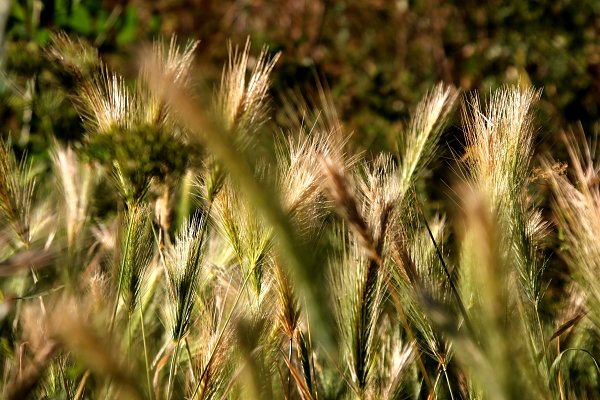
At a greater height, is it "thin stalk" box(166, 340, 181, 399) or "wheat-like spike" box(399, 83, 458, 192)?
"wheat-like spike" box(399, 83, 458, 192)

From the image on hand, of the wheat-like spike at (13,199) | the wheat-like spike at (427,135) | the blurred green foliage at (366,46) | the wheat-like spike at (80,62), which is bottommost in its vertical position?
the wheat-like spike at (13,199)

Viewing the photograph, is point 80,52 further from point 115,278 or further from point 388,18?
point 388,18

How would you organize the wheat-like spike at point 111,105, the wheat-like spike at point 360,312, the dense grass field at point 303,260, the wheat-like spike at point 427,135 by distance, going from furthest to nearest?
the wheat-like spike at point 427,135 → the wheat-like spike at point 111,105 → the wheat-like spike at point 360,312 → the dense grass field at point 303,260

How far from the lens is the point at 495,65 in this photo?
9.19ft

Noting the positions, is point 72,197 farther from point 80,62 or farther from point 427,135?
point 427,135

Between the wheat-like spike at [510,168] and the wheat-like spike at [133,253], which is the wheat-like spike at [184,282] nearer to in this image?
the wheat-like spike at [133,253]

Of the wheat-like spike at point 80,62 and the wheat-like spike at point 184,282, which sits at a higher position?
the wheat-like spike at point 80,62

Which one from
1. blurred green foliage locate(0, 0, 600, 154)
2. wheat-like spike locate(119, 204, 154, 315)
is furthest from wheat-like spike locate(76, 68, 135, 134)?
blurred green foliage locate(0, 0, 600, 154)

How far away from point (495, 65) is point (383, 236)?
219 centimetres

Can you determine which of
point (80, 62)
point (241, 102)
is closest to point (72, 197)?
point (80, 62)

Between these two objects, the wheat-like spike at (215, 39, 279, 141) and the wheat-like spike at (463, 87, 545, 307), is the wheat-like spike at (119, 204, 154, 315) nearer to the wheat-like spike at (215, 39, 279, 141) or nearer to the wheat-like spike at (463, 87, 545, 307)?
the wheat-like spike at (215, 39, 279, 141)

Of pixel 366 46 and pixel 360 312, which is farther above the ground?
pixel 366 46

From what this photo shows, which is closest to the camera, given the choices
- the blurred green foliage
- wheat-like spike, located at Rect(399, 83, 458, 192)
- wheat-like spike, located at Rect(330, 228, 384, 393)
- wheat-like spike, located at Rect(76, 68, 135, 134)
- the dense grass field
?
the dense grass field

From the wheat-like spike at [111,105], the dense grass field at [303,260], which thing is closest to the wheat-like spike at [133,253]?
the dense grass field at [303,260]
